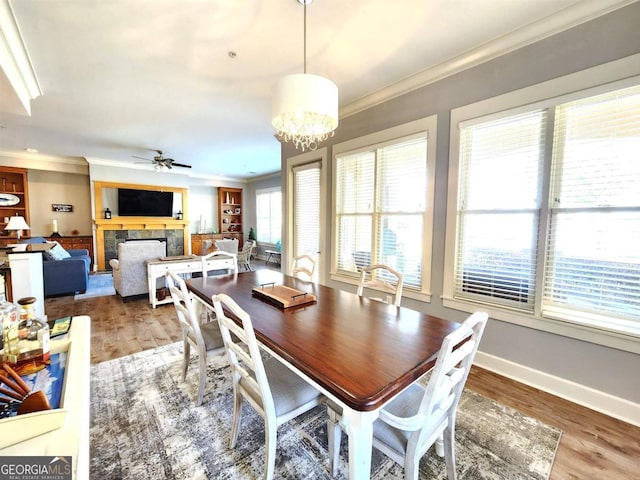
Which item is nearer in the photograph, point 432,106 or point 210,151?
point 432,106

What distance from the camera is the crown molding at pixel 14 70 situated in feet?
6.63

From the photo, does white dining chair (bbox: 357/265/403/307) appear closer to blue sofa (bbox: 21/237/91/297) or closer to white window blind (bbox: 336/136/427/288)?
white window blind (bbox: 336/136/427/288)

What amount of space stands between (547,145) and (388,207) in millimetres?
1430

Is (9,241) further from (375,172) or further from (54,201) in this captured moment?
(375,172)

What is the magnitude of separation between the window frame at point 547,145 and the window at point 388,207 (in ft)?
0.68

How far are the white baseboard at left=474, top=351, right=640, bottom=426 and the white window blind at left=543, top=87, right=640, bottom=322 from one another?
0.53 meters

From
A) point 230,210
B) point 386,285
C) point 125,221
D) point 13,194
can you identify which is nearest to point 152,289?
point 386,285

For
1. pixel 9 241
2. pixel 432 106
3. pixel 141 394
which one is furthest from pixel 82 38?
pixel 9 241

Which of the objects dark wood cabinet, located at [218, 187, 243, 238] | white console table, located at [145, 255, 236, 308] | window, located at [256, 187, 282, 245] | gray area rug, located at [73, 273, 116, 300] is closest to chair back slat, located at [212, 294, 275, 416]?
white console table, located at [145, 255, 236, 308]

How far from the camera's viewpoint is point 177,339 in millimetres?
3035

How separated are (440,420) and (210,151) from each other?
6.03 meters

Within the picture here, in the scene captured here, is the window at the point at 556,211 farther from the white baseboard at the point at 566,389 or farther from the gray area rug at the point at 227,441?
the gray area rug at the point at 227,441

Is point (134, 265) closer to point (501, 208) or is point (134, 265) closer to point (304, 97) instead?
point (304, 97)

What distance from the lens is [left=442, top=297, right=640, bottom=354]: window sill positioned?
179 cm
